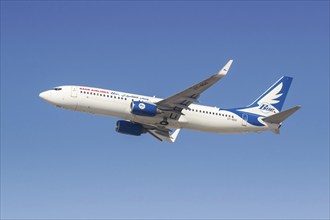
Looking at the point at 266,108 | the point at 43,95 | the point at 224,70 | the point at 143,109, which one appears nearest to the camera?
the point at 224,70

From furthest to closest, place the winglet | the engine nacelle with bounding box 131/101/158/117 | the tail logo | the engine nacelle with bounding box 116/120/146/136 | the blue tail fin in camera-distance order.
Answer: the tail logo → the blue tail fin → the engine nacelle with bounding box 116/120/146/136 → the engine nacelle with bounding box 131/101/158/117 → the winglet

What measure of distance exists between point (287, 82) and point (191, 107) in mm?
16106

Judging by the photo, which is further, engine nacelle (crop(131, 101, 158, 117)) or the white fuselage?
the white fuselage

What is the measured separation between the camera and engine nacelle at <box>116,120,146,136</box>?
258 feet

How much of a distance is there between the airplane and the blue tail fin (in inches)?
6.1

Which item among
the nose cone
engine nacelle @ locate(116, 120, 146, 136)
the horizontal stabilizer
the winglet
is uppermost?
the winglet

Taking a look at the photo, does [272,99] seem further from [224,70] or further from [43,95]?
[43,95]

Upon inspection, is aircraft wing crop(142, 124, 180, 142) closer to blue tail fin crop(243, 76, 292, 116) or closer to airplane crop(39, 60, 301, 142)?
airplane crop(39, 60, 301, 142)

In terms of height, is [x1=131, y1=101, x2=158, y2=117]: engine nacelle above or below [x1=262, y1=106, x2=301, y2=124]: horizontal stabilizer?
below

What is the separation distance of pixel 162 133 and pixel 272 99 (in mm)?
15653

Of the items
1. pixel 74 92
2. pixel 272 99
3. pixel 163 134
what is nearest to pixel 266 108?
pixel 272 99

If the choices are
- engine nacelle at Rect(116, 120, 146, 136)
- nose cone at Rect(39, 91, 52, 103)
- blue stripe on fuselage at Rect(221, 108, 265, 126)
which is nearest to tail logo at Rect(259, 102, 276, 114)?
blue stripe on fuselage at Rect(221, 108, 265, 126)

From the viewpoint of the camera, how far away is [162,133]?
8275 centimetres

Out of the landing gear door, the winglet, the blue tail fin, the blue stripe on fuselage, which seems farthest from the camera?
the blue tail fin
